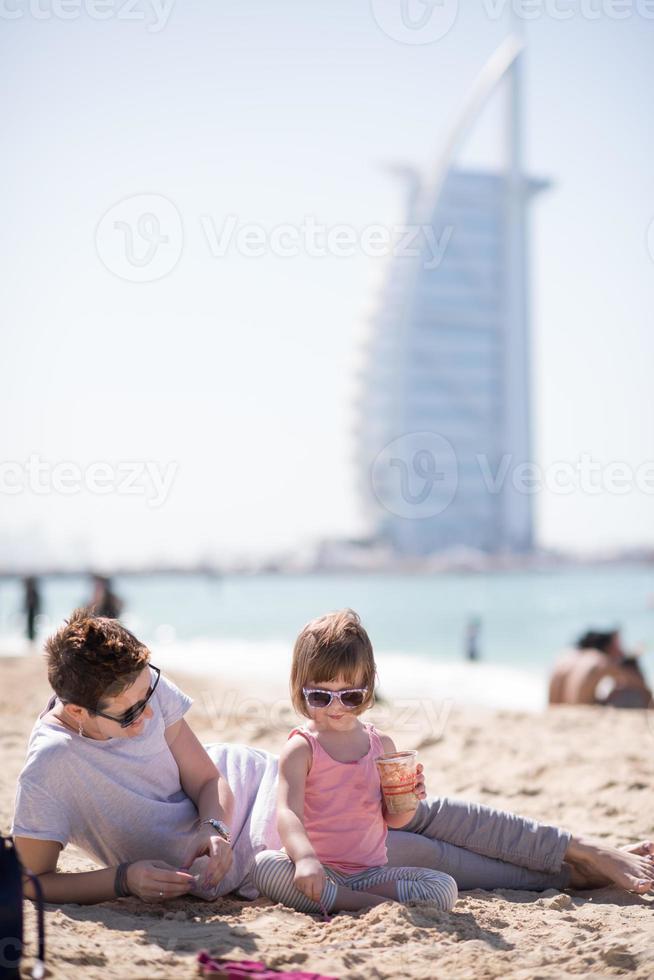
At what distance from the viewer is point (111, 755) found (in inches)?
96.5

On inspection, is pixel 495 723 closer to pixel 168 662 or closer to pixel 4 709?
pixel 4 709

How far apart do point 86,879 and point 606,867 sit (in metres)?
1.40

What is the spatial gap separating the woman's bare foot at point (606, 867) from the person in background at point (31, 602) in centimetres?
1219

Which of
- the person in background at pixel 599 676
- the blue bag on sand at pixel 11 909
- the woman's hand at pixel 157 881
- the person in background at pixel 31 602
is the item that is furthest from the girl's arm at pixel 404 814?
the person in background at pixel 31 602

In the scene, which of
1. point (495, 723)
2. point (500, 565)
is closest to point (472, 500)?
point (500, 565)

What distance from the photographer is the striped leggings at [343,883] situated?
246 centimetres

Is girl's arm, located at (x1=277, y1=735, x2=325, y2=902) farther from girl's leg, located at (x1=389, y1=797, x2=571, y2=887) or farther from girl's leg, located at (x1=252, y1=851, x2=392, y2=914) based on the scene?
girl's leg, located at (x1=389, y1=797, x2=571, y2=887)

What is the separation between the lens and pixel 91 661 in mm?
2277

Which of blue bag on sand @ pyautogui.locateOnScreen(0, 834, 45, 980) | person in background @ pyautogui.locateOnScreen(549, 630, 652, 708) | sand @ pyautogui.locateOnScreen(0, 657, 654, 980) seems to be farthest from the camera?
person in background @ pyautogui.locateOnScreen(549, 630, 652, 708)

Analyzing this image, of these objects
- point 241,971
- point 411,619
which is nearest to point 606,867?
point 241,971

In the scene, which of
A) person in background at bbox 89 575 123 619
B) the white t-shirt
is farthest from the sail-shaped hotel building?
the white t-shirt

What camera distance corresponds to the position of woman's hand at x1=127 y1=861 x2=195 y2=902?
2355 mm

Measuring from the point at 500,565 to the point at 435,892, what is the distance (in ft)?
238

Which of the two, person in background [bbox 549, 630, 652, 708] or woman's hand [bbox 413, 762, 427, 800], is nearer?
woman's hand [bbox 413, 762, 427, 800]
